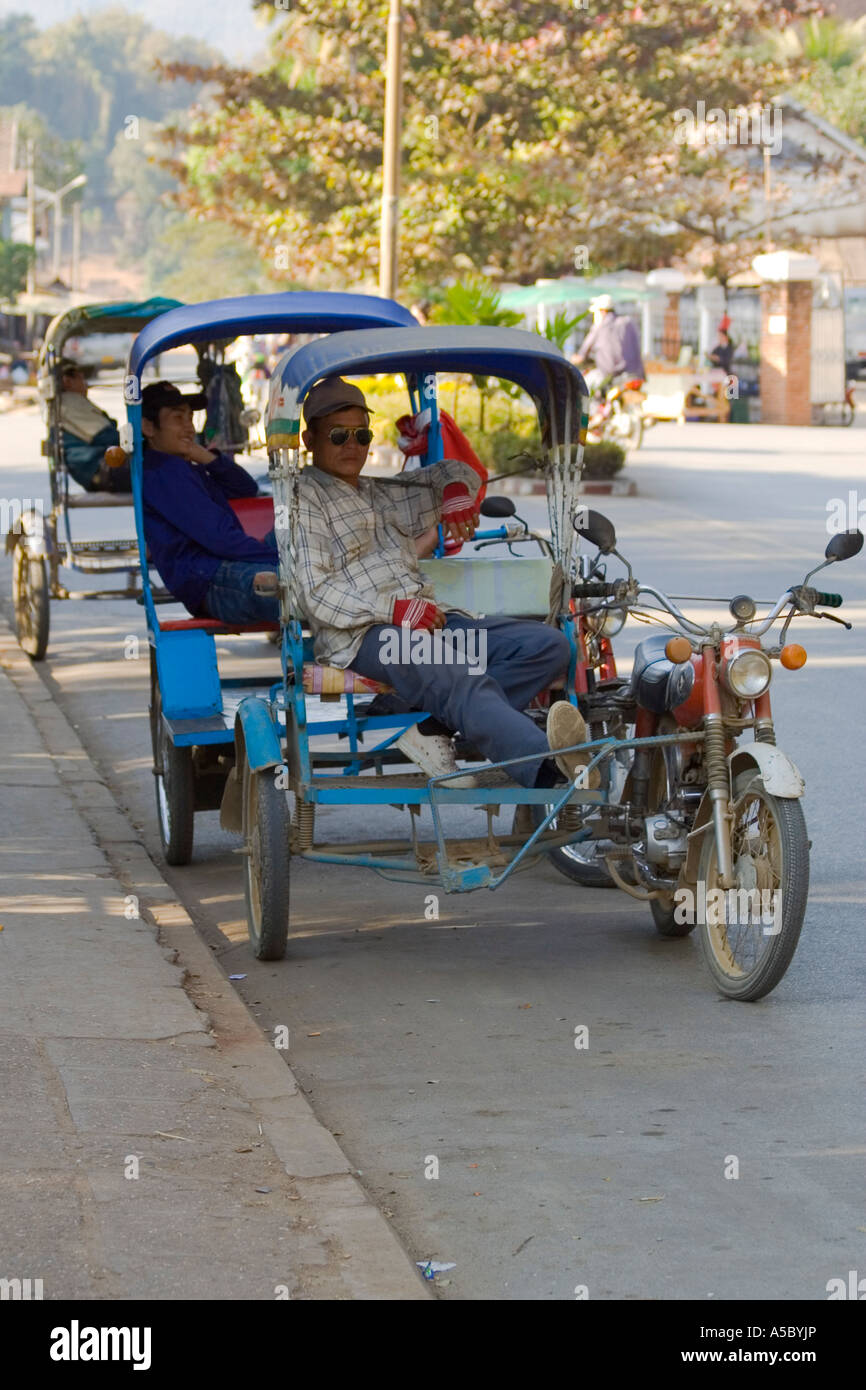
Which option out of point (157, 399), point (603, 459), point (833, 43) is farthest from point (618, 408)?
point (833, 43)

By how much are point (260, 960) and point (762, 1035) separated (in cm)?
176

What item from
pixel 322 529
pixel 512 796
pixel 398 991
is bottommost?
pixel 398 991

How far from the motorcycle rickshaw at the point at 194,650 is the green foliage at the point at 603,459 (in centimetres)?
1346

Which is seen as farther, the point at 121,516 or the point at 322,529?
the point at 121,516

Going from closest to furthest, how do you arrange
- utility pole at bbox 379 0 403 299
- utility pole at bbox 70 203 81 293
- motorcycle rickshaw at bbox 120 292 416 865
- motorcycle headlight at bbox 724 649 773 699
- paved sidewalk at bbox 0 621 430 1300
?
paved sidewalk at bbox 0 621 430 1300 < motorcycle headlight at bbox 724 649 773 699 < motorcycle rickshaw at bbox 120 292 416 865 < utility pole at bbox 379 0 403 299 < utility pole at bbox 70 203 81 293

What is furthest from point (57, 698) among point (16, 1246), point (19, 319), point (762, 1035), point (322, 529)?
point (19, 319)

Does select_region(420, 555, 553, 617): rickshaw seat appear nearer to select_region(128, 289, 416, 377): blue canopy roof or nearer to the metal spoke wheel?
the metal spoke wheel

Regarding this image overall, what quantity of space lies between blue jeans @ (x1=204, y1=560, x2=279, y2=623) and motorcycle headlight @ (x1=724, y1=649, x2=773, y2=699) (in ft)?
7.99

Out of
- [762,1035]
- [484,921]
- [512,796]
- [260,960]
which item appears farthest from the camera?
[484,921]

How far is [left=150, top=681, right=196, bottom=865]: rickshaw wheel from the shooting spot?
752cm

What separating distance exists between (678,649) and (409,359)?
1.54m

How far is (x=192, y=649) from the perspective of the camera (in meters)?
7.42

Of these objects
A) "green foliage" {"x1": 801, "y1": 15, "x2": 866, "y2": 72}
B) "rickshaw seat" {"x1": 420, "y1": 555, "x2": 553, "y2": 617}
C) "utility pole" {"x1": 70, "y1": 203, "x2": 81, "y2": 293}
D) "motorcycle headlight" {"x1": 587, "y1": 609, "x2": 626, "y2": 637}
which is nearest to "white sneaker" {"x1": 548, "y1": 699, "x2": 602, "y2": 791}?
"motorcycle headlight" {"x1": 587, "y1": 609, "x2": 626, "y2": 637}

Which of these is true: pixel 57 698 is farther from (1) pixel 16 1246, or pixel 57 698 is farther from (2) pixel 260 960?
(1) pixel 16 1246
